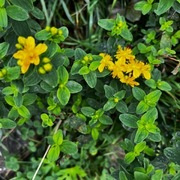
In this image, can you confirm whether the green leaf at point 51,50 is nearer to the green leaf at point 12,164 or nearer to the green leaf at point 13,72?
the green leaf at point 13,72

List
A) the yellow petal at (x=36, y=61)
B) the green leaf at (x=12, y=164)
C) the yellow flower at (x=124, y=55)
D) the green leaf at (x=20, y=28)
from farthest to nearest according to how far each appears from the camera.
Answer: the green leaf at (x=12, y=164), the yellow flower at (x=124, y=55), the green leaf at (x=20, y=28), the yellow petal at (x=36, y=61)

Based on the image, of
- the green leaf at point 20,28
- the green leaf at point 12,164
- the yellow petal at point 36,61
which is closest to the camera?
the yellow petal at point 36,61

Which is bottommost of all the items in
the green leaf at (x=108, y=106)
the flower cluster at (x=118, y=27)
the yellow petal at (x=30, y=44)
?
the green leaf at (x=108, y=106)

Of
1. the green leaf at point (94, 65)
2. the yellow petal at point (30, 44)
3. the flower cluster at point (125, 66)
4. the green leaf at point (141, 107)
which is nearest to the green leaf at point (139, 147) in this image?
the green leaf at point (141, 107)

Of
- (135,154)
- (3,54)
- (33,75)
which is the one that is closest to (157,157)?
(135,154)

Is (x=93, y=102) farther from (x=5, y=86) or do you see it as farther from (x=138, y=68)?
(x=5, y=86)

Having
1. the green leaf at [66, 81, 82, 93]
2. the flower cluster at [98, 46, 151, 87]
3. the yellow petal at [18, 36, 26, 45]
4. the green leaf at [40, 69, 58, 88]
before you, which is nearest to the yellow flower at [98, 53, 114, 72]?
the flower cluster at [98, 46, 151, 87]

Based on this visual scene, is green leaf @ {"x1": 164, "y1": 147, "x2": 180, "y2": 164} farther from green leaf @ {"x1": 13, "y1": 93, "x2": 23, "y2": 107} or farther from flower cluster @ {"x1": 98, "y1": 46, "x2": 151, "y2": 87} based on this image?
green leaf @ {"x1": 13, "y1": 93, "x2": 23, "y2": 107}

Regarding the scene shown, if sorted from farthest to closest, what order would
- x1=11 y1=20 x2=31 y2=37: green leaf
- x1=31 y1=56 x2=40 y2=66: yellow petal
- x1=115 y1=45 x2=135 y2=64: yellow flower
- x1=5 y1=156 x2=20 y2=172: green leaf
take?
x1=5 y1=156 x2=20 y2=172: green leaf, x1=115 y1=45 x2=135 y2=64: yellow flower, x1=11 y1=20 x2=31 y2=37: green leaf, x1=31 y1=56 x2=40 y2=66: yellow petal
